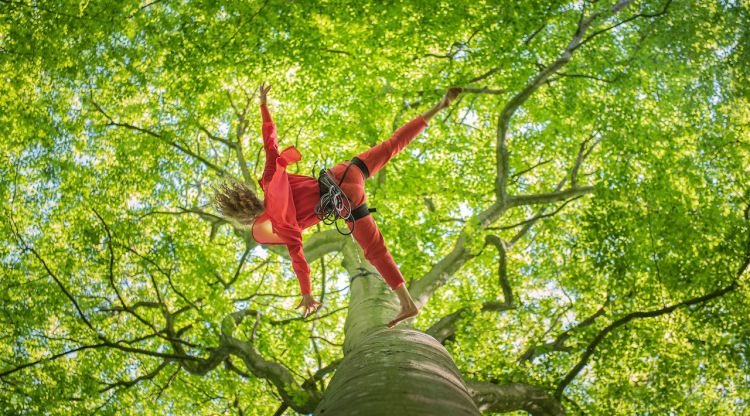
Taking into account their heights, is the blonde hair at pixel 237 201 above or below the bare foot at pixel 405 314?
above

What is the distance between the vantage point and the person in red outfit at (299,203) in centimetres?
427

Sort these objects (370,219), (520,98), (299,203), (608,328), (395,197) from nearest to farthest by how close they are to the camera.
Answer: (299,203) → (370,219) → (608,328) → (520,98) → (395,197)

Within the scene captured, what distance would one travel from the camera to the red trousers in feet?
15.0

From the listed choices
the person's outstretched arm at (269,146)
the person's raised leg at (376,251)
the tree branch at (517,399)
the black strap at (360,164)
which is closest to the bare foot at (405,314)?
the person's raised leg at (376,251)

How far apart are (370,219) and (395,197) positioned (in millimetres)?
5566

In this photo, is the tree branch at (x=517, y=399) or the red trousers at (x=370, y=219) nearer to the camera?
the red trousers at (x=370, y=219)

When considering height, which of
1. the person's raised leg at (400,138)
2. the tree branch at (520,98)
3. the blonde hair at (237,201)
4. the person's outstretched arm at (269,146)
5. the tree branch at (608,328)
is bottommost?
the tree branch at (608,328)

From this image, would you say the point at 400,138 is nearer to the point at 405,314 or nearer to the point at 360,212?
the point at 360,212

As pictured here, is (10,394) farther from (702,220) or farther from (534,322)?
(702,220)

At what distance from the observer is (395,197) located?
10242 mm

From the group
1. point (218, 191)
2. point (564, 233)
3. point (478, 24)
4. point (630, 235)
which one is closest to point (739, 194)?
point (630, 235)

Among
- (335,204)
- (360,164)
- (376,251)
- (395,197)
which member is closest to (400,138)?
(360,164)

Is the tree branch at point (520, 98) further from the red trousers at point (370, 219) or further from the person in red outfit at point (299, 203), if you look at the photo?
the red trousers at point (370, 219)

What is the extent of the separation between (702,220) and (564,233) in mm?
3852
